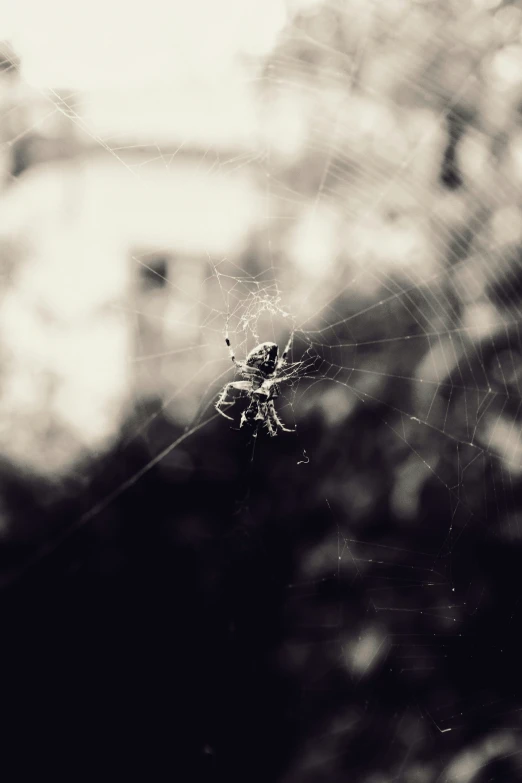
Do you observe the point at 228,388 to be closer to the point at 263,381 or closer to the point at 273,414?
the point at 263,381

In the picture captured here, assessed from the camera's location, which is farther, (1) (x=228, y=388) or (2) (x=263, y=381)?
(2) (x=263, y=381)

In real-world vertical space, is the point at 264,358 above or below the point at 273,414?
above

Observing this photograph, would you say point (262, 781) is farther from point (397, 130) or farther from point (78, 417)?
point (397, 130)

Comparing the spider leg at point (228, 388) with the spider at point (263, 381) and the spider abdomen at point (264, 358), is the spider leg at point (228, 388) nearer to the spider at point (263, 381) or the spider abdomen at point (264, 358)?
the spider at point (263, 381)

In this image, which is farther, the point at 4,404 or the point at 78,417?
the point at 78,417

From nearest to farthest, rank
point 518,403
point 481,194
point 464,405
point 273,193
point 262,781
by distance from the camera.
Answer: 1. point 273,193
2. point 481,194
3. point 518,403
4. point 262,781
5. point 464,405

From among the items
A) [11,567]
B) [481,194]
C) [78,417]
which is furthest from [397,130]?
[11,567]

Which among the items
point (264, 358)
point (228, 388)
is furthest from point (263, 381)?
point (228, 388)

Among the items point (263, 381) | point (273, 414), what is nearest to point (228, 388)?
point (263, 381)
